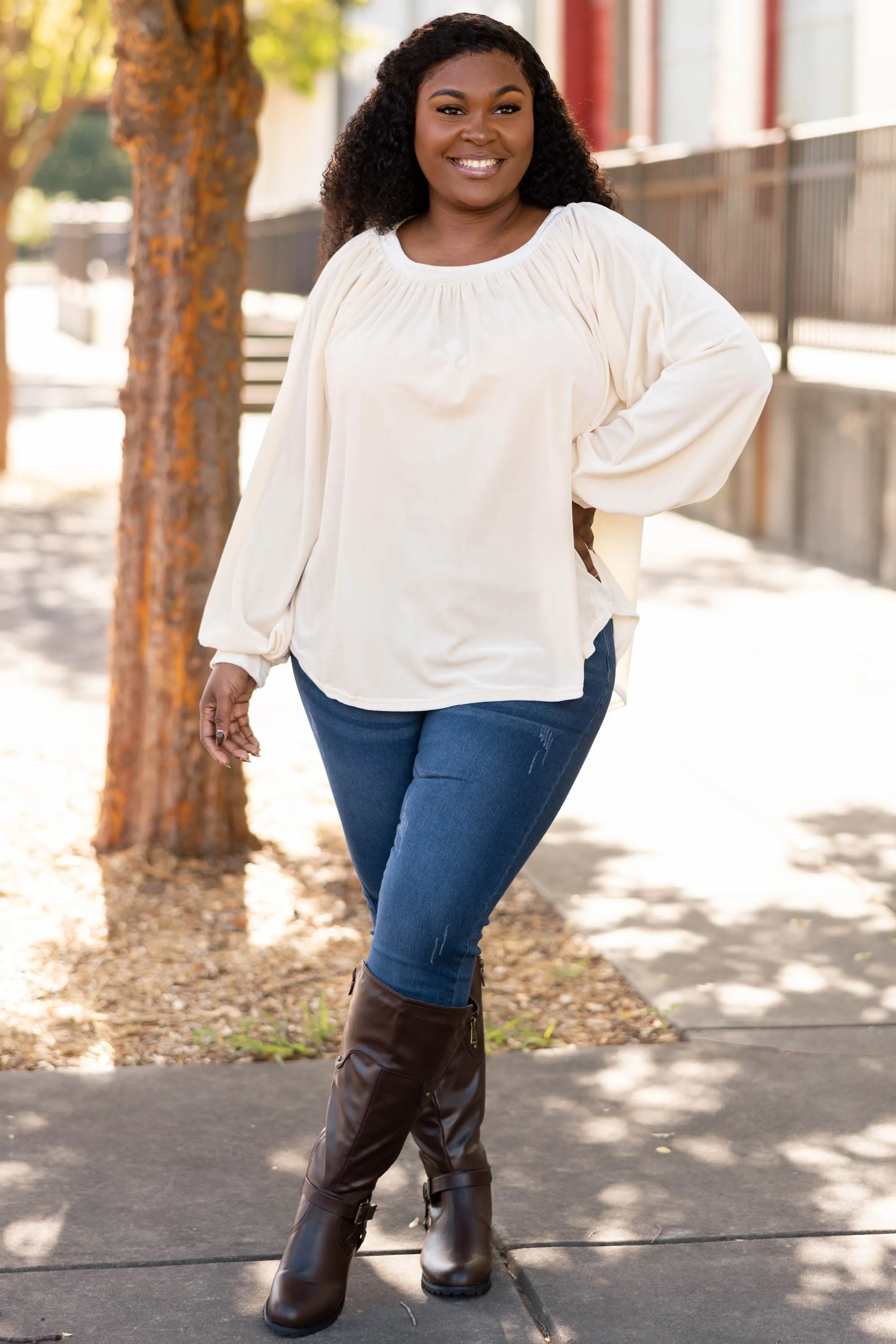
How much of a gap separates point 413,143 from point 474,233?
0.72 ft

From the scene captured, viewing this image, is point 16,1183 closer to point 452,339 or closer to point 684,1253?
point 684,1253

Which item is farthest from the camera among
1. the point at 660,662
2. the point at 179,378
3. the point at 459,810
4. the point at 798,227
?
the point at 798,227

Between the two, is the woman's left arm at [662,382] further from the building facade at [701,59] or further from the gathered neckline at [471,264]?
the building facade at [701,59]

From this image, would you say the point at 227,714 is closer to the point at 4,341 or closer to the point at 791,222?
the point at 791,222

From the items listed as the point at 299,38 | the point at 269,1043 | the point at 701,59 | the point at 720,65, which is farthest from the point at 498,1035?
the point at 701,59

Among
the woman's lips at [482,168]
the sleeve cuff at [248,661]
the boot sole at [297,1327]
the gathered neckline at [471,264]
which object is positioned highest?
the woman's lips at [482,168]

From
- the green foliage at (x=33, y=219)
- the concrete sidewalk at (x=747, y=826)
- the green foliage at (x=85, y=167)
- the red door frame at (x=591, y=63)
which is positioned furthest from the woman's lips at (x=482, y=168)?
the green foliage at (x=33, y=219)

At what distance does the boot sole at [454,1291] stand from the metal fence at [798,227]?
870cm

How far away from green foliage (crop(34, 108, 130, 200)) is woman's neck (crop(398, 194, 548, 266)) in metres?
55.8

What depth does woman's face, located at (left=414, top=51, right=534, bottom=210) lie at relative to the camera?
3.02 metres

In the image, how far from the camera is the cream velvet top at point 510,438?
2920mm

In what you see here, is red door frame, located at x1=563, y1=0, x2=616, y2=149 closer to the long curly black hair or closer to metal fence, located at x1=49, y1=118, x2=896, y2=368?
metal fence, located at x1=49, y1=118, x2=896, y2=368

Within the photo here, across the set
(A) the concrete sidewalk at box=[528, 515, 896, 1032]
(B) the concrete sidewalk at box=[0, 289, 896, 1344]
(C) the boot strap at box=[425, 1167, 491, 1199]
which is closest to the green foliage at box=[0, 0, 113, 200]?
(A) the concrete sidewalk at box=[528, 515, 896, 1032]

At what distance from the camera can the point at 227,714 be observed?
10.5ft
